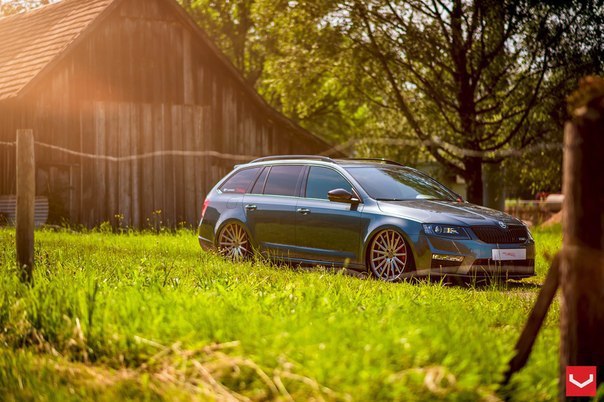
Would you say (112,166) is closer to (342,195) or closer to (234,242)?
(234,242)

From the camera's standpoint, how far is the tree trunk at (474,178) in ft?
79.3

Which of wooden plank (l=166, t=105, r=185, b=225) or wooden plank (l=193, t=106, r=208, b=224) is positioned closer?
wooden plank (l=166, t=105, r=185, b=225)

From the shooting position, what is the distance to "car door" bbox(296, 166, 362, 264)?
469 inches

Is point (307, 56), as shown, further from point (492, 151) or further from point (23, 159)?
point (23, 159)

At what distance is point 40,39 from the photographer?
23.9 metres

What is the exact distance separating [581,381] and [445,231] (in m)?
6.46

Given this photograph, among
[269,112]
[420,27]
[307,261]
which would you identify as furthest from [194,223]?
[307,261]

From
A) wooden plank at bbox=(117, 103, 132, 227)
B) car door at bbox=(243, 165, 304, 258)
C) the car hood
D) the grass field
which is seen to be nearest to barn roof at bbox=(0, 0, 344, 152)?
wooden plank at bbox=(117, 103, 132, 227)

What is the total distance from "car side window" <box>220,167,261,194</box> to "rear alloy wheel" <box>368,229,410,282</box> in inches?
110

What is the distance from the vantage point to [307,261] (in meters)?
12.4

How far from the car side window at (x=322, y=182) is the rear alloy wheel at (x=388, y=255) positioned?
3.53ft

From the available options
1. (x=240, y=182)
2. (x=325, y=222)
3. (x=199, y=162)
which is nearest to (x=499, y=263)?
(x=325, y=222)

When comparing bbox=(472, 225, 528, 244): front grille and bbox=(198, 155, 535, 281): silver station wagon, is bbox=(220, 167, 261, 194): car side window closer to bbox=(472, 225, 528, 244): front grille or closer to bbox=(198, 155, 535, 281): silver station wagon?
bbox=(198, 155, 535, 281): silver station wagon

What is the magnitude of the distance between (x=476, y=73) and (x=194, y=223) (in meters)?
8.05
